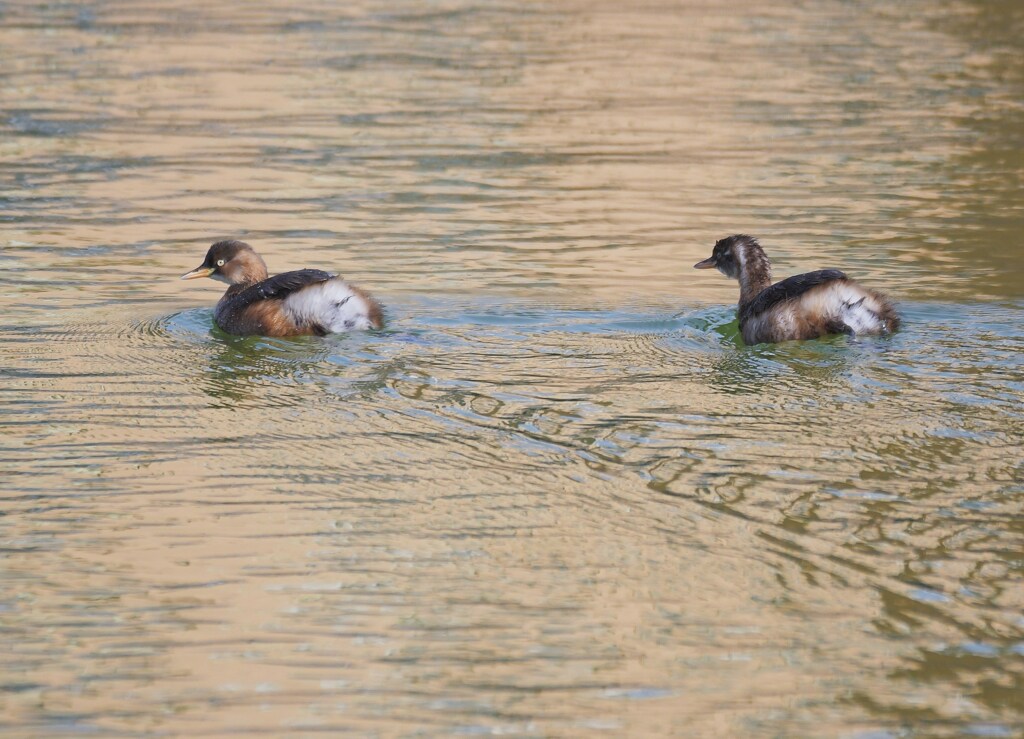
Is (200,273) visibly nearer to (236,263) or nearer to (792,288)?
(236,263)

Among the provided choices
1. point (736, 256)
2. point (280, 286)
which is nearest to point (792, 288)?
point (736, 256)

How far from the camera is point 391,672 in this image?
4945 millimetres

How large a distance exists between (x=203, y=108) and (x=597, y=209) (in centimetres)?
601

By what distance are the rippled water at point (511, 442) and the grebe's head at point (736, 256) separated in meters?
0.28

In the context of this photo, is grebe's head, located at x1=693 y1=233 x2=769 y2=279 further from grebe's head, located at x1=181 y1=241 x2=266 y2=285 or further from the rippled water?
grebe's head, located at x1=181 y1=241 x2=266 y2=285

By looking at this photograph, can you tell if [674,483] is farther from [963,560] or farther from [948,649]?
[948,649]

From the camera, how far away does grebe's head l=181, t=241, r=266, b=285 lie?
9914mm

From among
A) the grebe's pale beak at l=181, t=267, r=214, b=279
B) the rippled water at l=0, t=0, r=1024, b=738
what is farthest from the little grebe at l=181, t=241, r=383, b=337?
the grebe's pale beak at l=181, t=267, r=214, b=279

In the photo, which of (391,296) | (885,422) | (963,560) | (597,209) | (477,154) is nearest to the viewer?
(963,560)

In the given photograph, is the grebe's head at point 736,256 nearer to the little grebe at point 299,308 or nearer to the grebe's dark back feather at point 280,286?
the little grebe at point 299,308

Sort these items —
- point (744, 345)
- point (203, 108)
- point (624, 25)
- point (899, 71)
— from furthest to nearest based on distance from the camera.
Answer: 1. point (624, 25)
2. point (899, 71)
3. point (203, 108)
4. point (744, 345)

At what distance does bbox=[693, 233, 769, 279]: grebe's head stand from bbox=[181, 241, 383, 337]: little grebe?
225cm

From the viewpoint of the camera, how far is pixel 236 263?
9938 millimetres

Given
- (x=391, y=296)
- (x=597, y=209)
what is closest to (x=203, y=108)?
(x=597, y=209)
